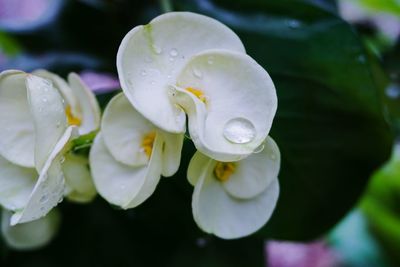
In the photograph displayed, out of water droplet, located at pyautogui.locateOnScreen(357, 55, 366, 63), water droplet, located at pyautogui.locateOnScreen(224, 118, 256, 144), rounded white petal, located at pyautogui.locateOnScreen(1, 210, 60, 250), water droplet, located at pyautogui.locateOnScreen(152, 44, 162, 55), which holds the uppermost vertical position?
water droplet, located at pyautogui.locateOnScreen(152, 44, 162, 55)

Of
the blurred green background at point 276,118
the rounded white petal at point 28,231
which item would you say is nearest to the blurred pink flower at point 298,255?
the blurred green background at point 276,118

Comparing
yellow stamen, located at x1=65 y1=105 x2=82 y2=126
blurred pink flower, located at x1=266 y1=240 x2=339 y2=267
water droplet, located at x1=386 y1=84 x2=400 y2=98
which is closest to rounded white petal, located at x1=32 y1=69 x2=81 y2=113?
yellow stamen, located at x1=65 y1=105 x2=82 y2=126

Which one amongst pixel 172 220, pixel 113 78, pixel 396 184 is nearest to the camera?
pixel 172 220

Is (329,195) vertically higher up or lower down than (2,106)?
lower down

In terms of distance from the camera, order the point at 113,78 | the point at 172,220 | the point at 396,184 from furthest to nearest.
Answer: the point at 396,184 < the point at 113,78 < the point at 172,220

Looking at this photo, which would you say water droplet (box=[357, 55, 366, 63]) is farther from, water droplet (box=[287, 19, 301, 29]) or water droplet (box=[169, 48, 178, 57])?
water droplet (box=[169, 48, 178, 57])

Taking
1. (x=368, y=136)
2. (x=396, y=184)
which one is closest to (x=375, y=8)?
(x=396, y=184)

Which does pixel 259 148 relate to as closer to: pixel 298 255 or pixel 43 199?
pixel 43 199

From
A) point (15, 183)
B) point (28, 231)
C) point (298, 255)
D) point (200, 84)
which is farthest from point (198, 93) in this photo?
point (298, 255)

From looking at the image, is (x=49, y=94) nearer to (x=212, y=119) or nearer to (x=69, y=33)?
(x=212, y=119)
